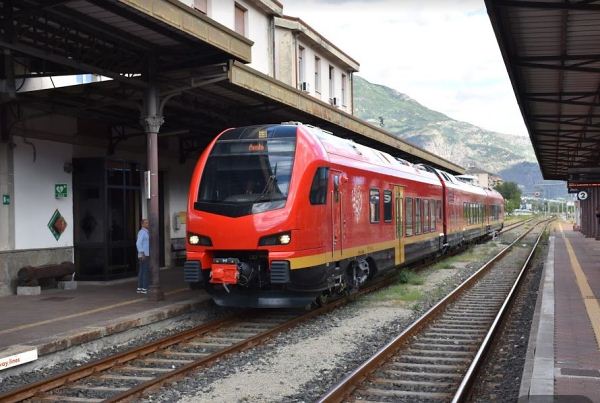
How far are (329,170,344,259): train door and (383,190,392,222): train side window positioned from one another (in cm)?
287

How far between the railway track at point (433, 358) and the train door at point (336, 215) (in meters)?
1.83

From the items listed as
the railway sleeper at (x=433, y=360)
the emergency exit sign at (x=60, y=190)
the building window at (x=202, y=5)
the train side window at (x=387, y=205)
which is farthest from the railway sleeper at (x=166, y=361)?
the building window at (x=202, y=5)

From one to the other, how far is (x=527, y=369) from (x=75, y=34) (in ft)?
27.1

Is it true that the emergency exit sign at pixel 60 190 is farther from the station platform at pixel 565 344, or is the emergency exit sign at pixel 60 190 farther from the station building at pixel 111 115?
the station platform at pixel 565 344

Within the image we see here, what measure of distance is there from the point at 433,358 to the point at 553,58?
6.61 m

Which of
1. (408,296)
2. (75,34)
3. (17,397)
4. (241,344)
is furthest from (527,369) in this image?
(75,34)

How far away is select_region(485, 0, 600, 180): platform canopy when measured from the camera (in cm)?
939

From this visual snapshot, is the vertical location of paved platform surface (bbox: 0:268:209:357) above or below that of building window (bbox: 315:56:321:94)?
below

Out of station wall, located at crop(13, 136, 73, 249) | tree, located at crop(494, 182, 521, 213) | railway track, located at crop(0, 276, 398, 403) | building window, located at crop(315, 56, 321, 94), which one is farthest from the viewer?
tree, located at crop(494, 182, 521, 213)

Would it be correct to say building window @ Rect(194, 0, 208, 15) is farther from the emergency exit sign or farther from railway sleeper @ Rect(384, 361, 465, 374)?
railway sleeper @ Rect(384, 361, 465, 374)

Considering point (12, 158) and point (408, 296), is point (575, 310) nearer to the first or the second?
point (408, 296)

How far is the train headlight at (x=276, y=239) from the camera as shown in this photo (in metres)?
9.41

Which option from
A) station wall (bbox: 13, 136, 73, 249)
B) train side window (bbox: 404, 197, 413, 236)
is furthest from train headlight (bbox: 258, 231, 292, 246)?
train side window (bbox: 404, 197, 413, 236)

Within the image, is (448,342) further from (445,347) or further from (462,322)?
(462,322)
